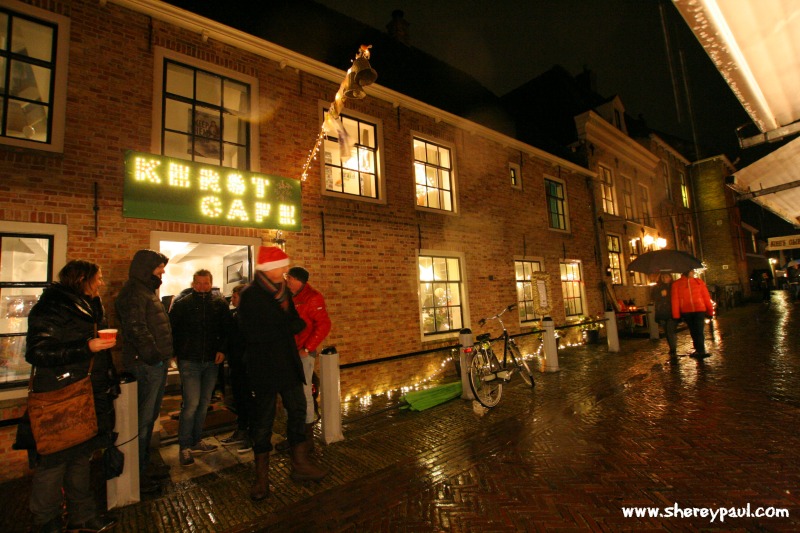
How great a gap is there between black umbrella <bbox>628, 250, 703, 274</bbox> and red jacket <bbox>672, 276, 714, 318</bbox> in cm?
154

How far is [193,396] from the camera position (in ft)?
13.2

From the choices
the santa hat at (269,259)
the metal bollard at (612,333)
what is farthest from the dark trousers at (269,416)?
the metal bollard at (612,333)

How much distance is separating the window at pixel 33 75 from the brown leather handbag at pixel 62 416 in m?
3.29

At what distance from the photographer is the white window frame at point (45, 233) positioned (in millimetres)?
3914

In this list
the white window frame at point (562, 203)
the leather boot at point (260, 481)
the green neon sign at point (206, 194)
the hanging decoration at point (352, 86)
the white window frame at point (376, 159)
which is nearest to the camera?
the leather boot at point (260, 481)

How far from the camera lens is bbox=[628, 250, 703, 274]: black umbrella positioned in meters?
9.71

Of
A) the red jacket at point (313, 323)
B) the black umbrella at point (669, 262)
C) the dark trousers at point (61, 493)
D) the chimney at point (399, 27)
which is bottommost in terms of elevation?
the dark trousers at point (61, 493)

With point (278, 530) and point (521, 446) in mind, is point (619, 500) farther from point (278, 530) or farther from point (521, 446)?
point (278, 530)

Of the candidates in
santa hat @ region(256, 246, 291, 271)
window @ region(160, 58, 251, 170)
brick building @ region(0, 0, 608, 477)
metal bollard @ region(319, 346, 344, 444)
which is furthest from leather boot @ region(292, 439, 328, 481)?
window @ region(160, 58, 251, 170)

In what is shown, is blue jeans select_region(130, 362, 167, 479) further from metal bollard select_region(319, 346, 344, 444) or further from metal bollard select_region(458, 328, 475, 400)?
metal bollard select_region(458, 328, 475, 400)

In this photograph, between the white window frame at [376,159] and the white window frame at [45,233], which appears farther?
the white window frame at [376,159]

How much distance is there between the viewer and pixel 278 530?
2701 millimetres

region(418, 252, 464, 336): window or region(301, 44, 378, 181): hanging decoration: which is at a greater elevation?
region(301, 44, 378, 181): hanging decoration

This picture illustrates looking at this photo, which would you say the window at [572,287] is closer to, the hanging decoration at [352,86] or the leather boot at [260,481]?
the hanging decoration at [352,86]
